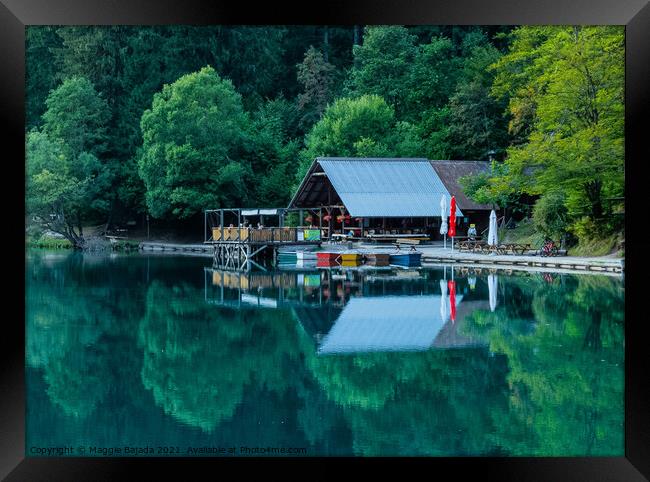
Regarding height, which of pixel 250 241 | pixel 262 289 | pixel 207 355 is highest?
pixel 250 241

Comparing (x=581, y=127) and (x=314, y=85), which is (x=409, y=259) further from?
(x=314, y=85)

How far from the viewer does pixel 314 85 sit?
44969mm

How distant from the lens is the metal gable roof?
3278 centimetres

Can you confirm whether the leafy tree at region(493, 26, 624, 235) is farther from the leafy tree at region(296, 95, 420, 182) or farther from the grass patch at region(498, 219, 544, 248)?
the leafy tree at region(296, 95, 420, 182)

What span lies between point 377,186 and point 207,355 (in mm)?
20923

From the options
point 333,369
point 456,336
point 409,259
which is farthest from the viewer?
point 409,259

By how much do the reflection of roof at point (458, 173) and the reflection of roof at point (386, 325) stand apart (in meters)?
15.9

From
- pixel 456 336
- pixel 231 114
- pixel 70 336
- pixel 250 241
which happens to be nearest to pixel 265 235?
pixel 250 241

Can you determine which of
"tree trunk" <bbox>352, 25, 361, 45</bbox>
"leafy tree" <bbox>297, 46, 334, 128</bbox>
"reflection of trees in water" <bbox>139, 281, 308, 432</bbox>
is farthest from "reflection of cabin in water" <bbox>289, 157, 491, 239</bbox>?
"reflection of trees in water" <bbox>139, 281, 308, 432</bbox>

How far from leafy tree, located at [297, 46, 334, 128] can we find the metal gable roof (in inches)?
405

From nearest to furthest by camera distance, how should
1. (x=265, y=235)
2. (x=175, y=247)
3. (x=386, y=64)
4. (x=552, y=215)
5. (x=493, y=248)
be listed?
(x=552, y=215) → (x=493, y=248) → (x=265, y=235) → (x=175, y=247) → (x=386, y=64)

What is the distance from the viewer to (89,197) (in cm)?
3869

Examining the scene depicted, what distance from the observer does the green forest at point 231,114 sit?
36.3m
